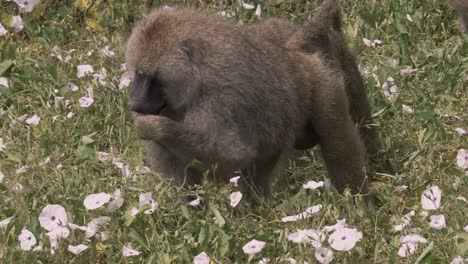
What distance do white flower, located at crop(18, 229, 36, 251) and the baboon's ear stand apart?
0.96 meters

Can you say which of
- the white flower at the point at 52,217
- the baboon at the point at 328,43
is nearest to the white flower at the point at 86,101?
the baboon at the point at 328,43

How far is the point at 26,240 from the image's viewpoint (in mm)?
4270

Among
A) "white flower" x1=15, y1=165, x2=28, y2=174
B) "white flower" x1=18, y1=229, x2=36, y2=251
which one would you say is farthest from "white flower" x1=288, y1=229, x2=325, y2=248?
"white flower" x1=15, y1=165, x2=28, y2=174

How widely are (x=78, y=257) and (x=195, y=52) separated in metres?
0.97

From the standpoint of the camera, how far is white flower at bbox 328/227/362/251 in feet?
13.2

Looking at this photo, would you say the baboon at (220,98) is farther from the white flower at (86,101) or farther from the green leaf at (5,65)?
the green leaf at (5,65)

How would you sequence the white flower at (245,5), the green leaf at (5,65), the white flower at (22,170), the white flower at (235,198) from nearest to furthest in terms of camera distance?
the white flower at (235,198), the white flower at (22,170), the green leaf at (5,65), the white flower at (245,5)

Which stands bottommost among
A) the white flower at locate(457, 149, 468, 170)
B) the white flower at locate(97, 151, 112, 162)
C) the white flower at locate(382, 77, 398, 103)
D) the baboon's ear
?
the white flower at locate(97, 151, 112, 162)

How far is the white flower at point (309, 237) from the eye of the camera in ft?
13.3

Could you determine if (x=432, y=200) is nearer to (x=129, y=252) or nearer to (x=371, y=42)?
(x=129, y=252)

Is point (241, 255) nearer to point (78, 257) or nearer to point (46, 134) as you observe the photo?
point (78, 257)

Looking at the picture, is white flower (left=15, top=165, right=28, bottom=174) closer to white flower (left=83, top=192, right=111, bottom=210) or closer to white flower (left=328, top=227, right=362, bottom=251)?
white flower (left=83, top=192, right=111, bottom=210)

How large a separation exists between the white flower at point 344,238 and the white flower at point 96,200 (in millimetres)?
925

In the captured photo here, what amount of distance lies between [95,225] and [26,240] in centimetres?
27
